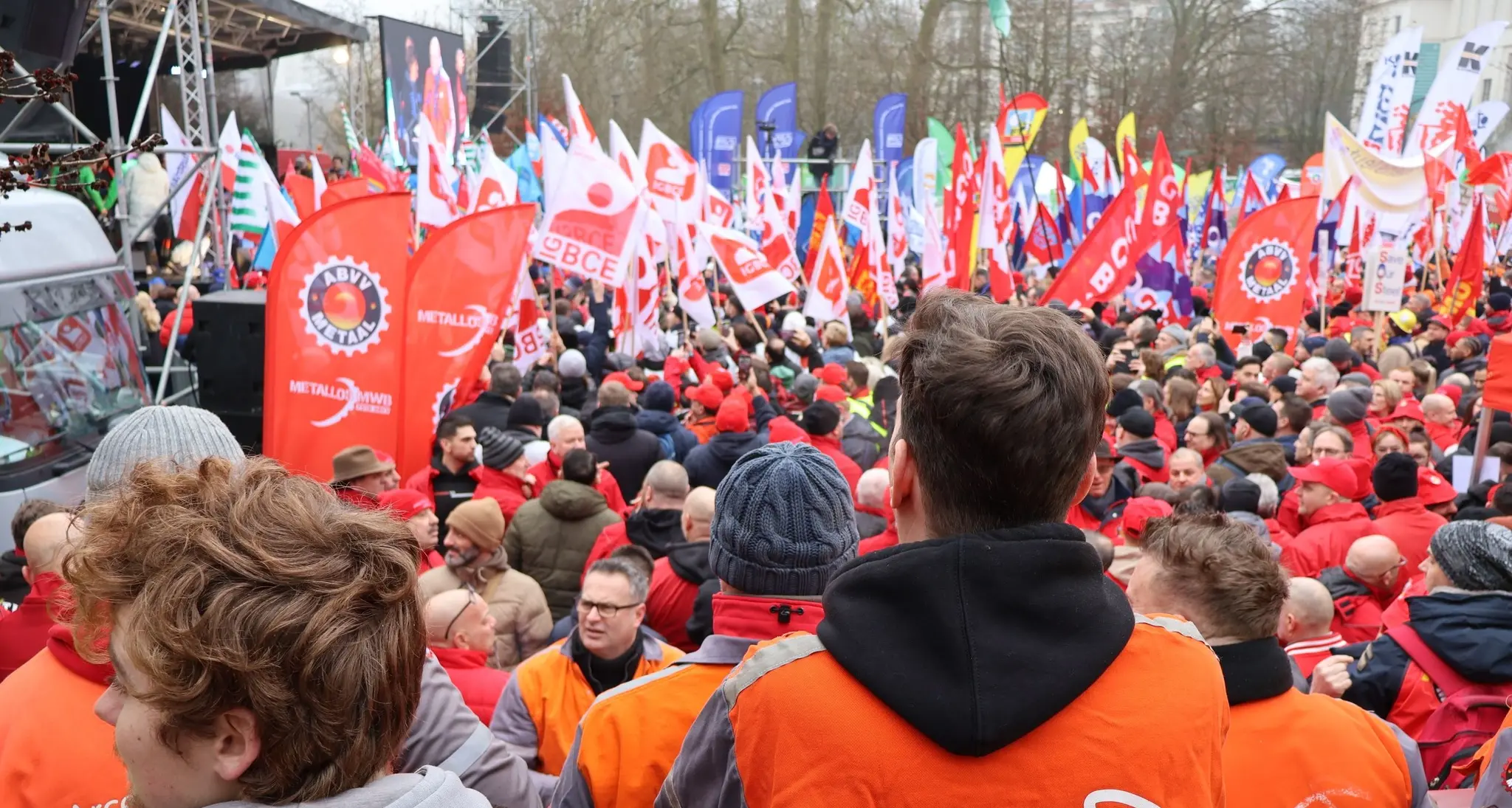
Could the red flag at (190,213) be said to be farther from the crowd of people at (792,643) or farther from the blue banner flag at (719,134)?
the crowd of people at (792,643)

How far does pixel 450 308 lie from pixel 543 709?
3977 millimetres

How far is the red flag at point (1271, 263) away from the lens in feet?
38.9

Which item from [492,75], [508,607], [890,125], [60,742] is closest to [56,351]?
[508,607]

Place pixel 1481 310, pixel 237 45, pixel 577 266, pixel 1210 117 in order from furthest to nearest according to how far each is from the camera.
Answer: pixel 1210 117
pixel 237 45
pixel 1481 310
pixel 577 266

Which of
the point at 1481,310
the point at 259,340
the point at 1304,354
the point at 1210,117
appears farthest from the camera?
the point at 1210,117

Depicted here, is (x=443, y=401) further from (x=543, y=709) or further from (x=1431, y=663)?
(x=1431, y=663)

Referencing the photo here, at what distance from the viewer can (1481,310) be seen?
17.0 m

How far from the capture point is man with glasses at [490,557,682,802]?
328 centimetres

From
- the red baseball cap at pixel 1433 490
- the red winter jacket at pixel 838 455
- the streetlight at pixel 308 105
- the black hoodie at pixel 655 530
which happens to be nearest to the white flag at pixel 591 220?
the red winter jacket at pixel 838 455

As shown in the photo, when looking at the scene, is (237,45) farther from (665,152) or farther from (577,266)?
(577,266)

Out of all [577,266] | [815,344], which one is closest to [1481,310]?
[815,344]

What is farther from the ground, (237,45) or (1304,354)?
(237,45)

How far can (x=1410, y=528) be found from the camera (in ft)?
18.0

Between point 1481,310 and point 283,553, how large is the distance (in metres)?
18.8
